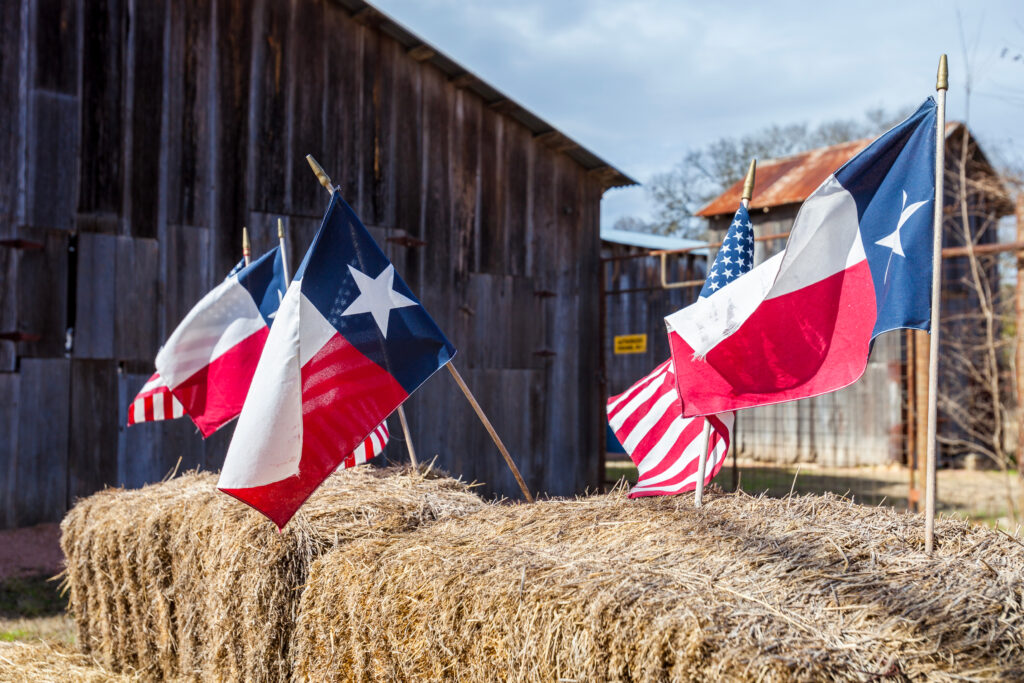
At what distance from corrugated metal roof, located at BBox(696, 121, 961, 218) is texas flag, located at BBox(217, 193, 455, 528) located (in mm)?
13958

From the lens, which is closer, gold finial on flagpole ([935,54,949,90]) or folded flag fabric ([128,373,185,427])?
gold finial on flagpole ([935,54,949,90])

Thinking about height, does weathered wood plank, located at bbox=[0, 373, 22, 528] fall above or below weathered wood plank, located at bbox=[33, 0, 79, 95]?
below

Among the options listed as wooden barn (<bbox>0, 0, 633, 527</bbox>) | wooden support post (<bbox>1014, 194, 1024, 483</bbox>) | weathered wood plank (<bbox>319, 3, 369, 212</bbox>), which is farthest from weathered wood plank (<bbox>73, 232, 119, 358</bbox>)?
wooden support post (<bbox>1014, 194, 1024, 483</bbox>)

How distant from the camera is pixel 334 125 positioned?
10.0m

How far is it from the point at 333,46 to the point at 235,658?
757cm

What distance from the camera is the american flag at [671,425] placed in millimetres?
4488

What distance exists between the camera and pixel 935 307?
328cm

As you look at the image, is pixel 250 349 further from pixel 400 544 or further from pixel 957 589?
pixel 957 589

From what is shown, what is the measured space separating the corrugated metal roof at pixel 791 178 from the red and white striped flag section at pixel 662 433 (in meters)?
13.0

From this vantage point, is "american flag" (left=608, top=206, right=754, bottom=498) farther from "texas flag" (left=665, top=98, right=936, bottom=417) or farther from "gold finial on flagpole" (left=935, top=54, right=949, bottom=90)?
"gold finial on flagpole" (left=935, top=54, right=949, bottom=90)

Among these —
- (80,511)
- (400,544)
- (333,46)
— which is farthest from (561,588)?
(333,46)

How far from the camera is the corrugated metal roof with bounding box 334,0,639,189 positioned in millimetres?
10086

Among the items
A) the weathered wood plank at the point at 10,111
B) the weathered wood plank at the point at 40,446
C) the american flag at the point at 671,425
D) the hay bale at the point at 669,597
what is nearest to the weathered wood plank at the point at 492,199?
the weathered wood plank at the point at 40,446

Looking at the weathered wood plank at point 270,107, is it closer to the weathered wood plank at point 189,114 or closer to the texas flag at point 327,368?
the weathered wood plank at point 189,114
